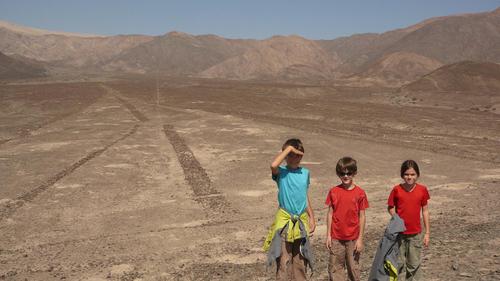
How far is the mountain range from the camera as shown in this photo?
83838 mm

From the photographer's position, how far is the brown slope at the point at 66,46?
6280 inches

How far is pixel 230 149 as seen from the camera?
1572 cm

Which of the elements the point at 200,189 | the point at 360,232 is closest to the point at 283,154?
the point at 360,232

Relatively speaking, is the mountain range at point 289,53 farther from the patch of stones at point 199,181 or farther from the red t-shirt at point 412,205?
the red t-shirt at point 412,205

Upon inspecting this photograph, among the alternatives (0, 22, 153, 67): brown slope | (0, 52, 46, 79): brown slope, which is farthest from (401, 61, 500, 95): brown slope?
(0, 22, 153, 67): brown slope

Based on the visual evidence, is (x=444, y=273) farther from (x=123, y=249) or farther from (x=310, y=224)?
(x=123, y=249)

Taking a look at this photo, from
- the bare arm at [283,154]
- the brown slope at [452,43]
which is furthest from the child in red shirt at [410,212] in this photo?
the brown slope at [452,43]

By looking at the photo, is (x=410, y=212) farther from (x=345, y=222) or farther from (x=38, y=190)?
(x=38, y=190)

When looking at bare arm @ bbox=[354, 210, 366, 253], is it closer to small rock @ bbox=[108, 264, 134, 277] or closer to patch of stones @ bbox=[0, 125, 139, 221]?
small rock @ bbox=[108, 264, 134, 277]

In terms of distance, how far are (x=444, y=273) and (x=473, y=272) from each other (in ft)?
1.07

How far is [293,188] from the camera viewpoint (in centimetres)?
435

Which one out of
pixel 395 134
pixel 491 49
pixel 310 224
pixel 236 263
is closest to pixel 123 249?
pixel 236 263

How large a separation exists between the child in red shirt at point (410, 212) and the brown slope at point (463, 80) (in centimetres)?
4205

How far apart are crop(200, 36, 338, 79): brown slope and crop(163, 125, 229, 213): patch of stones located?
272ft
